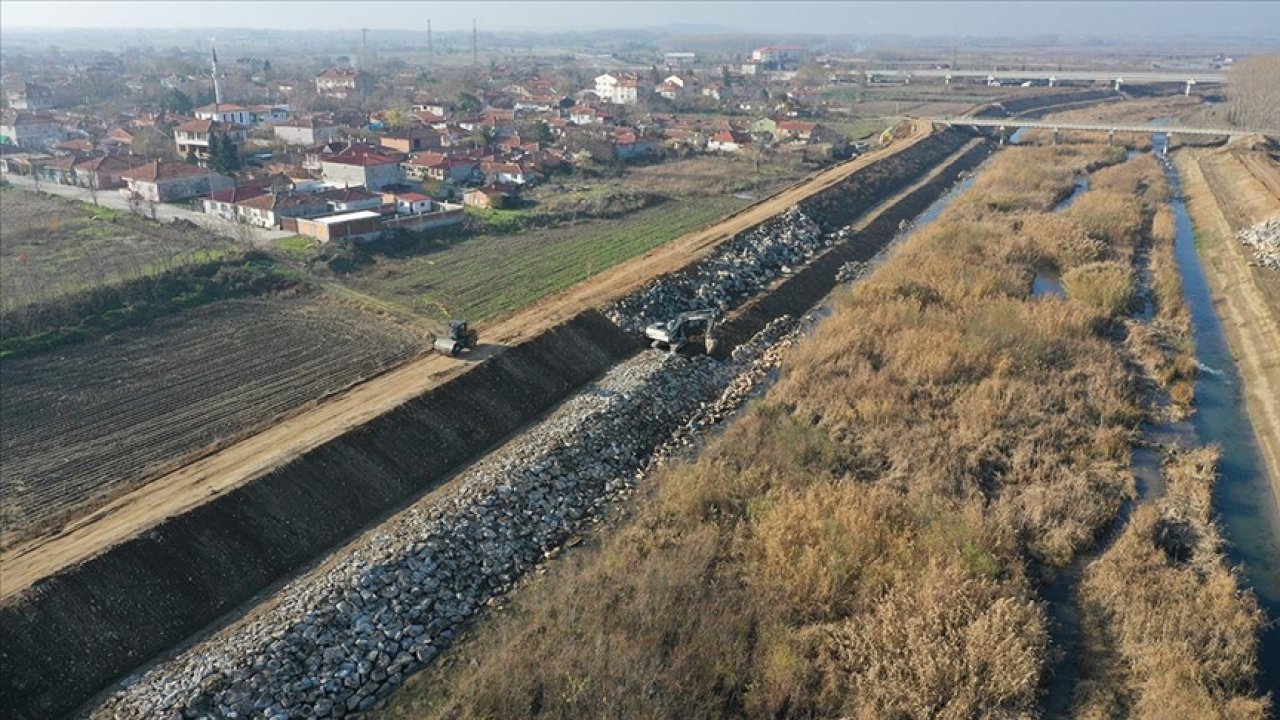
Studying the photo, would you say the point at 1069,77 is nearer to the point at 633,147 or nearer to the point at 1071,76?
the point at 1071,76

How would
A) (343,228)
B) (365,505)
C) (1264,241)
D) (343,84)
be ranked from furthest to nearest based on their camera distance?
(343,84) → (1264,241) → (343,228) → (365,505)

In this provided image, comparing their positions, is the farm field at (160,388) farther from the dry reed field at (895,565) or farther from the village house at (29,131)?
the village house at (29,131)

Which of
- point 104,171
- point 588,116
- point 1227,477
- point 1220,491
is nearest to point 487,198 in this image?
point 104,171

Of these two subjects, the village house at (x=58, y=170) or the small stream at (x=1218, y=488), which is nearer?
the small stream at (x=1218, y=488)

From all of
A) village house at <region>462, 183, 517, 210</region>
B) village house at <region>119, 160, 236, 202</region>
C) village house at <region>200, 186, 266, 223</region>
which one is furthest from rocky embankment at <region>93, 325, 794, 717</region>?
village house at <region>119, 160, 236, 202</region>

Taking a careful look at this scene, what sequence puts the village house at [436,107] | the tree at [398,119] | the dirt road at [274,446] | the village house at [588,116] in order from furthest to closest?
the village house at [436,107]
the village house at [588,116]
the tree at [398,119]
the dirt road at [274,446]

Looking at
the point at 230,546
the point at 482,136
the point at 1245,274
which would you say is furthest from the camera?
the point at 482,136

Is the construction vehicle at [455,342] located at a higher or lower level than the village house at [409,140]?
lower

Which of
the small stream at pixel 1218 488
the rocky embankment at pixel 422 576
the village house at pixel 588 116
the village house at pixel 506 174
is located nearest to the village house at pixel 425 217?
the village house at pixel 506 174

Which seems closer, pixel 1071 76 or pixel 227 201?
pixel 227 201
